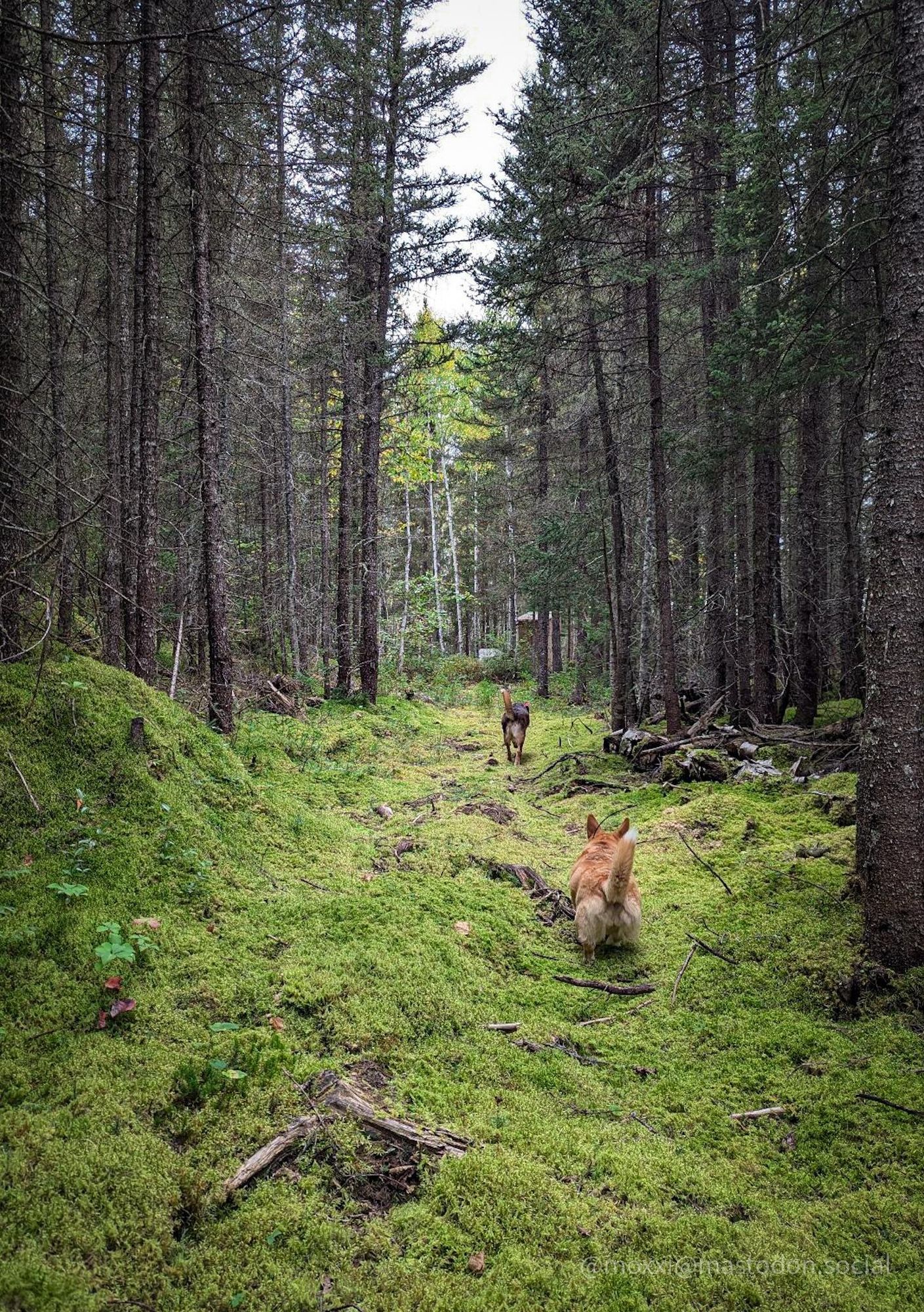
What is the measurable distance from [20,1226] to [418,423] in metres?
23.9

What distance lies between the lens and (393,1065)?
9.48 ft

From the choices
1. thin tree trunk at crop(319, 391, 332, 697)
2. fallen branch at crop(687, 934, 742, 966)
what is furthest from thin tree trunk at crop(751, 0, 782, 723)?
thin tree trunk at crop(319, 391, 332, 697)

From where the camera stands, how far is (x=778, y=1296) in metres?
1.97

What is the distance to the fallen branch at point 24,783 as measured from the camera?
3.12 meters

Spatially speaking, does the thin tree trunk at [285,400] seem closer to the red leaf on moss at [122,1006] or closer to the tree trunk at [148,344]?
the tree trunk at [148,344]

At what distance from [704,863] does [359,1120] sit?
13.6ft

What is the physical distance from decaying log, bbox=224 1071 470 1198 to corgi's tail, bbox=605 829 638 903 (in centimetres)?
201

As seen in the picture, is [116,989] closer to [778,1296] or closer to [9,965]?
[9,965]

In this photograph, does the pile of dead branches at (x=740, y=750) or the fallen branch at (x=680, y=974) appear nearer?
the fallen branch at (x=680, y=974)

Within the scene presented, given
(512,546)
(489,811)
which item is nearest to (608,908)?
(489,811)

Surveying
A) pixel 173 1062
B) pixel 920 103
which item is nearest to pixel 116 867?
pixel 173 1062

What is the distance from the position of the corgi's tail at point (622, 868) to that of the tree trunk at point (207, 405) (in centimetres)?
561

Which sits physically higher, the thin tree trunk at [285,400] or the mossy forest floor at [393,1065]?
the thin tree trunk at [285,400]

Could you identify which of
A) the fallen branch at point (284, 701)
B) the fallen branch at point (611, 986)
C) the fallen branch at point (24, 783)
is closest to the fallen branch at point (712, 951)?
the fallen branch at point (611, 986)
